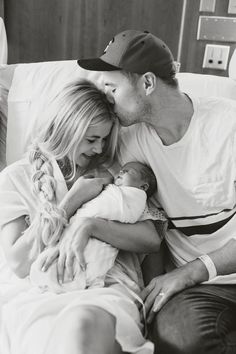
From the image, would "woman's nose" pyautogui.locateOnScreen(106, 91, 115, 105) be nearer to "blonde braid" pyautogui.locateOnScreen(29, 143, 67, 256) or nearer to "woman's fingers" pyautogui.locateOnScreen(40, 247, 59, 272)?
"blonde braid" pyautogui.locateOnScreen(29, 143, 67, 256)

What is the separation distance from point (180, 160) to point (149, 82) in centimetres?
27

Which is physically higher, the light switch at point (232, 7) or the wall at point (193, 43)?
the light switch at point (232, 7)

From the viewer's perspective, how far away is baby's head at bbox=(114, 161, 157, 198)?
4.82ft

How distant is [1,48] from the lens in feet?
7.52

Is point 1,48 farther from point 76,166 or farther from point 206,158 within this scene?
point 206,158

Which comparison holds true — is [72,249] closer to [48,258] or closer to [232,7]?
[48,258]

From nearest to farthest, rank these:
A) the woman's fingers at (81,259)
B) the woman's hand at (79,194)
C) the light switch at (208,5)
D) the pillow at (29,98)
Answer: the woman's fingers at (81,259) → the woman's hand at (79,194) → the pillow at (29,98) → the light switch at (208,5)

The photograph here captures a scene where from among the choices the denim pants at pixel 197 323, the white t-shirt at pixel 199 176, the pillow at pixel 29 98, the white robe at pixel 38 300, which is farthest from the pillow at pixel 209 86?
the denim pants at pixel 197 323

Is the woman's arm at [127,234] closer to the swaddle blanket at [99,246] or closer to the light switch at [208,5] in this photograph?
the swaddle blanket at [99,246]

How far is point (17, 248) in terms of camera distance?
1.35 m

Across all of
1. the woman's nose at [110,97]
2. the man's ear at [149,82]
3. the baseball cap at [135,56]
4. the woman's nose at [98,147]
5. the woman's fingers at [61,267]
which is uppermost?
the baseball cap at [135,56]

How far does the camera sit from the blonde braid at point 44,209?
1358 millimetres

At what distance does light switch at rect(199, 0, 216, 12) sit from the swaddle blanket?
119 cm

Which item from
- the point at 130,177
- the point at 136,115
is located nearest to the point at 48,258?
the point at 130,177
